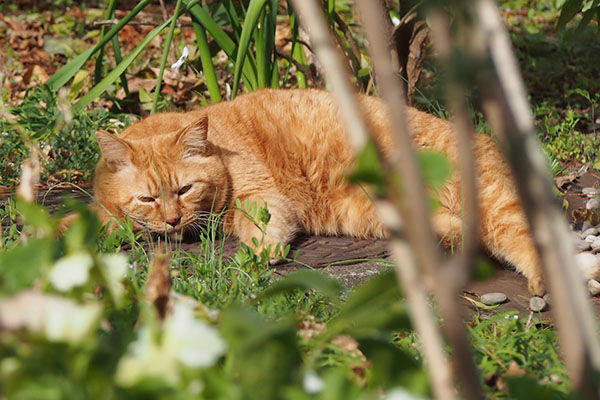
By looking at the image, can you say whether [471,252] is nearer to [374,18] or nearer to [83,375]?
[374,18]

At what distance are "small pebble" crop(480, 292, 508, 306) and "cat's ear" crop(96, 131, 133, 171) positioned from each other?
1.70 meters

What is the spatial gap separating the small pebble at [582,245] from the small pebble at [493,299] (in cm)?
70

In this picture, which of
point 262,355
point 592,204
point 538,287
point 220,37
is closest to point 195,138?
point 220,37

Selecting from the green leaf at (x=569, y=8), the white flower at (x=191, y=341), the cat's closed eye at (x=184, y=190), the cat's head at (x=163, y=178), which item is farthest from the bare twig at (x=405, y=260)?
the green leaf at (x=569, y=8)

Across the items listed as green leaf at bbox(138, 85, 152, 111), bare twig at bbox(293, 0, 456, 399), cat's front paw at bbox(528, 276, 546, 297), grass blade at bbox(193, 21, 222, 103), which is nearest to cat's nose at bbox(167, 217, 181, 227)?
grass blade at bbox(193, 21, 222, 103)

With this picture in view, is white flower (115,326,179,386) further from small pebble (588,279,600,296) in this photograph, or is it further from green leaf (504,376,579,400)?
small pebble (588,279,600,296)

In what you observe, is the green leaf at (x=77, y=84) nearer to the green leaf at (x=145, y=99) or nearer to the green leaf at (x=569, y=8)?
the green leaf at (x=145, y=99)

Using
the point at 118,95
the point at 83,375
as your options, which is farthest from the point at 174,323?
the point at 118,95

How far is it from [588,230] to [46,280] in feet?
9.27

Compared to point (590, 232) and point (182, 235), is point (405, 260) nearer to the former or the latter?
point (182, 235)

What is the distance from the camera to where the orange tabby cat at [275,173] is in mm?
3098

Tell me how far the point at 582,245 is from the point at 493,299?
803 mm

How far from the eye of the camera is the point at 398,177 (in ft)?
2.88

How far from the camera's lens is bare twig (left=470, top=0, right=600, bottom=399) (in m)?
0.80
